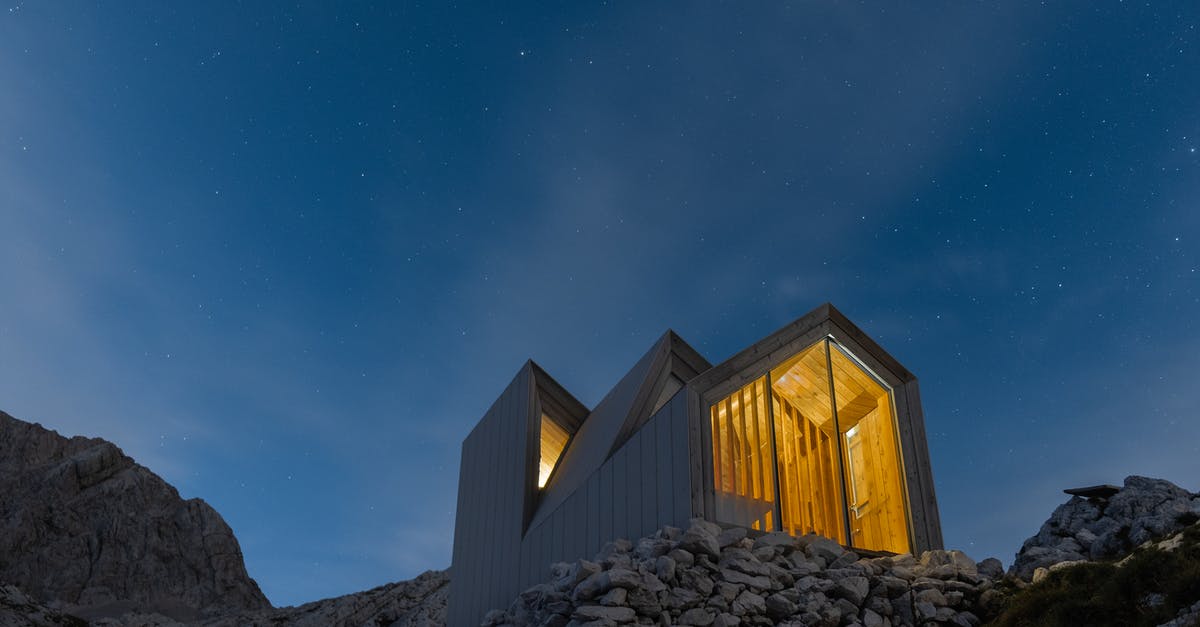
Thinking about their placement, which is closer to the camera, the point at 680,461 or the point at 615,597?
the point at 615,597

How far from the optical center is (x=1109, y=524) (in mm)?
10414

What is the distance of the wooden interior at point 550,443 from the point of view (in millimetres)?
16141

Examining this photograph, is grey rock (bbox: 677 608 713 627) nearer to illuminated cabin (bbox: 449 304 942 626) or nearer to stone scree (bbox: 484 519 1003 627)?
stone scree (bbox: 484 519 1003 627)

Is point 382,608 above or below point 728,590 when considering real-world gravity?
above

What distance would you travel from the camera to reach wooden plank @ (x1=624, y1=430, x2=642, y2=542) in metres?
11.2

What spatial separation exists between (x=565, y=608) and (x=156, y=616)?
180ft

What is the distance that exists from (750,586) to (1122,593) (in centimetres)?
372

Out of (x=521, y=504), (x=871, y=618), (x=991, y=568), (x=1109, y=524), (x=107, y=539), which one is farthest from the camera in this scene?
(x=107, y=539)

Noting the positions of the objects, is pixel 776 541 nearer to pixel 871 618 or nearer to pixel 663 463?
pixel 871 618

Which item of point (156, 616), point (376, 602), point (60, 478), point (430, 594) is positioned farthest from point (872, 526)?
point (60, 478)

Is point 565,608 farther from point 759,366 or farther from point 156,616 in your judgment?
point 156,616

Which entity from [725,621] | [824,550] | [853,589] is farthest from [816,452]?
[725,621]

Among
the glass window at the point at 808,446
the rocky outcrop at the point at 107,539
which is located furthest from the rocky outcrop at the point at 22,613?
the glass window at the point at 808,446

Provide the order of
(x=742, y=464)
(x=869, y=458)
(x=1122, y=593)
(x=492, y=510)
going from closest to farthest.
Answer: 1. (x=1122, y=593)
2. (x=742, y=464)
3. (x=869, y=458)
4. (x=492, y=510)
